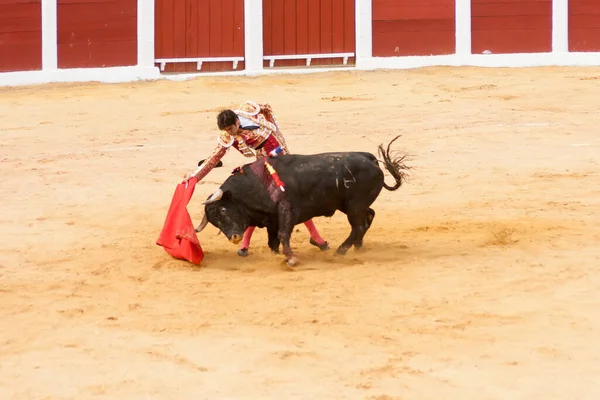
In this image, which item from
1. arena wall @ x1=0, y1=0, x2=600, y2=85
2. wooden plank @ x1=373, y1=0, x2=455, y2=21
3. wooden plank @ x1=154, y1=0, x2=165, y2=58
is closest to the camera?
arena wall @ x1=0, y1=0, x2=600, y2=85

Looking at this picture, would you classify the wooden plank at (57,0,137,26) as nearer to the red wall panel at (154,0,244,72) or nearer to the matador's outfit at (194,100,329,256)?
the red wall panel at (154,0,244,72)

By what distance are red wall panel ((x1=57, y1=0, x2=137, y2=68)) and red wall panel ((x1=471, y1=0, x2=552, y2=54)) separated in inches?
178

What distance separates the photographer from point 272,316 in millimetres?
4789

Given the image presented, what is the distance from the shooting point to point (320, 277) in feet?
17.8

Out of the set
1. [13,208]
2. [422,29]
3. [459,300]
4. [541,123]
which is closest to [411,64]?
[422,29]

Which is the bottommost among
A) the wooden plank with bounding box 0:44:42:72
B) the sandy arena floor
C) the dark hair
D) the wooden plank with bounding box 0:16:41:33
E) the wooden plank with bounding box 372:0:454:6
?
the sandy arena floor

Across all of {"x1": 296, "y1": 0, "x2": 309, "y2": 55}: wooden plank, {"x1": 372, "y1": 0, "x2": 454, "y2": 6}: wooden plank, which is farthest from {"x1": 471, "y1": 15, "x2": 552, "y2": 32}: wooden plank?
{"x1": 296, "y1": 0, "x2": 309, "y2": 55}: wooden plank

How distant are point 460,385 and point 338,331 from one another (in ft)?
2.54

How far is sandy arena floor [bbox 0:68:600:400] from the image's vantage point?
406 cm

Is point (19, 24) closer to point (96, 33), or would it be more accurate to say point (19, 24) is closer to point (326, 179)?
point (96, 33)

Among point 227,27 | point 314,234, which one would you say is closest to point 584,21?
point 227,27

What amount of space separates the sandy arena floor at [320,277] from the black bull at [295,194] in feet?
0.71

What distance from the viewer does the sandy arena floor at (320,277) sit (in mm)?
→ 4062

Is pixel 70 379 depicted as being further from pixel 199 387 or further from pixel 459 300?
pixel 459 300
